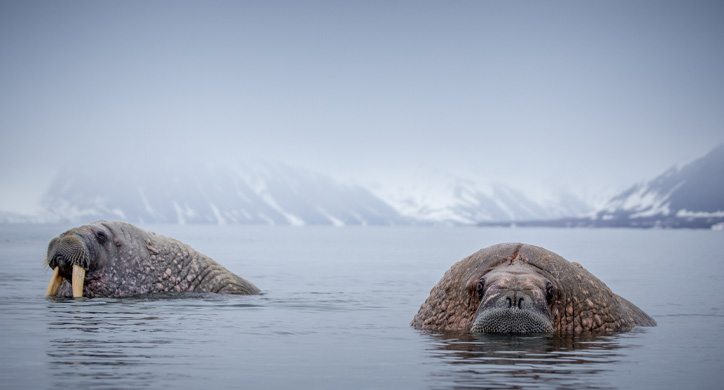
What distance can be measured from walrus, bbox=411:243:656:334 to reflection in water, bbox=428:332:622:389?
0.63 feet

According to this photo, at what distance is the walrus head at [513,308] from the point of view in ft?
41.9

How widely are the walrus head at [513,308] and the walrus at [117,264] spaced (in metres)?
10.3

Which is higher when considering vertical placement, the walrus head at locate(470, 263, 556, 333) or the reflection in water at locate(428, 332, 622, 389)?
the walrus head at locate(470, 263, 556, 333)

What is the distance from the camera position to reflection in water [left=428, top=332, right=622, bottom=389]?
10953 mm

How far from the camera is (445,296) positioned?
14.9 metres

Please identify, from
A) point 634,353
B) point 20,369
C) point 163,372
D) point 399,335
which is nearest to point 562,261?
point 634,353

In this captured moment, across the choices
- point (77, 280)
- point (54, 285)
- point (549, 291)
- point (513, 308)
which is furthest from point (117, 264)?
point (513, 308)

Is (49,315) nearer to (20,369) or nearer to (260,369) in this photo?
(20,369)

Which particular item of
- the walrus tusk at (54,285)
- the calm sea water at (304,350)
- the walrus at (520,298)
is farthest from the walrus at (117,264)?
the walrus at (520,298)

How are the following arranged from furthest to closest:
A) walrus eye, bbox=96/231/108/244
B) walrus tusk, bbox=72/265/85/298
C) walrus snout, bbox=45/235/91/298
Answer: walrus eye, bbox=96/231/108/244 → walrus tusk, bbox=72/265/85/298 → walrus snout, bbox=45/235/91/298

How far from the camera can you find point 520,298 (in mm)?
12836

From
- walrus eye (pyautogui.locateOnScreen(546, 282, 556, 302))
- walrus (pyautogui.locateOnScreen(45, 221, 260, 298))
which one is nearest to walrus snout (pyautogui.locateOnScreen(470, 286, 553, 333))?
walrus eye (pyautogui.locateOnScreen(546, 282, 556, 302))

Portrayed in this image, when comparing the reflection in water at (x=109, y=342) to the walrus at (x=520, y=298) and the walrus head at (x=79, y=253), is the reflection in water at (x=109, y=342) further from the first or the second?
the walrus at (x=520, y=298)

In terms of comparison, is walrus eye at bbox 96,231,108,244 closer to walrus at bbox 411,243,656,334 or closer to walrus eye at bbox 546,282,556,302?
walrus at bbox 411,243,656,334
